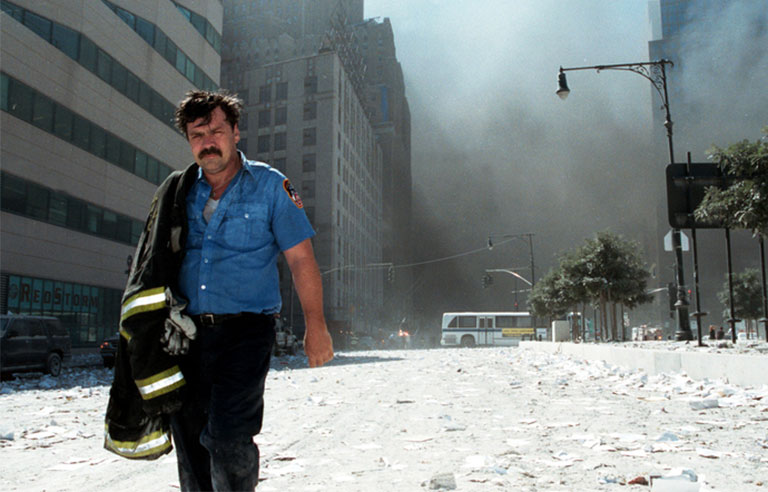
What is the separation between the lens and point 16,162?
83.9 ft

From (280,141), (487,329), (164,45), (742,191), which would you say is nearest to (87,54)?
(164,45)

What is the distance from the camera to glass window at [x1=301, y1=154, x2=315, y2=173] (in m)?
70.2

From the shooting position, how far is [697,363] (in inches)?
370

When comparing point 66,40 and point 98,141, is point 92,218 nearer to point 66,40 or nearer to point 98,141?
point 98,141

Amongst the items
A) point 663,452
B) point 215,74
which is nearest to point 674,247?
point 663,452

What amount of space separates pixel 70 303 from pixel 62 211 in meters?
4.63

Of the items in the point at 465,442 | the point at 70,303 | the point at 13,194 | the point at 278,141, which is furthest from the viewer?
the point at 278,141

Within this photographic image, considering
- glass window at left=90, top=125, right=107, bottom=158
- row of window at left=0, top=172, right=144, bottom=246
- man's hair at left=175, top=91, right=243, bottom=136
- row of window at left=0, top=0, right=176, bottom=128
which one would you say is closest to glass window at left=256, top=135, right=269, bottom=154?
row of window at left=0, top=0, right=176, bottom=128

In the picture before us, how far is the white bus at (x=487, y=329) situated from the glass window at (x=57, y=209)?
30.2 m

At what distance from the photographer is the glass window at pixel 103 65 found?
102 feet

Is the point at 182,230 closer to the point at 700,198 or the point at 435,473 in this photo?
the point at 435,473

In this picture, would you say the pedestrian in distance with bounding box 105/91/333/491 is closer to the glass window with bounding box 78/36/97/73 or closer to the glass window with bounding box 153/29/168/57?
the glass window with bounding box 78/36/97/73

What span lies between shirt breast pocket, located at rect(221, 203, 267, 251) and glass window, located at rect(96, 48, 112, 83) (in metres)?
33.3

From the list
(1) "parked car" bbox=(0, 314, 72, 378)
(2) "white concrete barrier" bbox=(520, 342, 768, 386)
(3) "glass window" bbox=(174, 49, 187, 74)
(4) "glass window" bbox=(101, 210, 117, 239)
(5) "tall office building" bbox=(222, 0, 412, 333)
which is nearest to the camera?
(2) "white concrete barrier" bbox=(520, 342, 768, 386)
